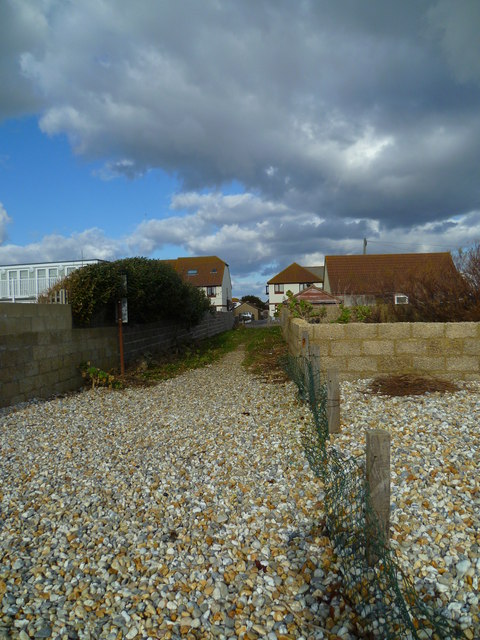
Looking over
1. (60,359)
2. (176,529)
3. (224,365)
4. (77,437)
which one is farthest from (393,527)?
(224,365)

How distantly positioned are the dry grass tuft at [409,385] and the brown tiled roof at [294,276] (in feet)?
153

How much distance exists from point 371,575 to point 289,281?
51.7 metres

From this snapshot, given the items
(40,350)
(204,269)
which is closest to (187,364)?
(40,350)

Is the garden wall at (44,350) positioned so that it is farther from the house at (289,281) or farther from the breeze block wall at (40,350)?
the house at (289,281)

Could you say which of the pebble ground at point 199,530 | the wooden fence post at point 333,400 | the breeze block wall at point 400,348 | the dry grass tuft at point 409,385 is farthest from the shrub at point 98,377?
the wooden fence post at point 333,400

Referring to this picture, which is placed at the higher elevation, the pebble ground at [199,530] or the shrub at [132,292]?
the shrub at [132,292]

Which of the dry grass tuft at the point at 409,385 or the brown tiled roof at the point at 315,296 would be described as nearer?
the dry grass tuft at the point at 409,385

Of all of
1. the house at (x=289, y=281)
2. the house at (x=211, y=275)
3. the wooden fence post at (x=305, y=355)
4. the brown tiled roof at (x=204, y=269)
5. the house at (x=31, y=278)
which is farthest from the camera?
the house at (x=289, y=281)

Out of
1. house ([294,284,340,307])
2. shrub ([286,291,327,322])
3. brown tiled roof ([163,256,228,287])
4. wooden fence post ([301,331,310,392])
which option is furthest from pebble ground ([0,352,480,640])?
brown tiled roof ([163,256,228,287])

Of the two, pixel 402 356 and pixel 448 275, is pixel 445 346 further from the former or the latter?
pixel 448 275

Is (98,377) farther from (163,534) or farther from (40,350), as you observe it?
(163,534)

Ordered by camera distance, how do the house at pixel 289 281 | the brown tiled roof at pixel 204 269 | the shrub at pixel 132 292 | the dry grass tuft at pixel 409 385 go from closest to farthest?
the dry grass tuft at pixel 409 385, the shrub at pixel 132 292, the brown tiled roof at pixel 204 269, the house at pixel 289 281

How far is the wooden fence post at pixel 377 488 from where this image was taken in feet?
8.14

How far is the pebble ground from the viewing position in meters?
2.36
